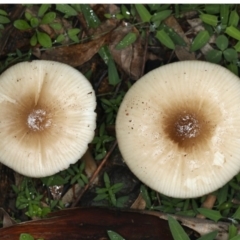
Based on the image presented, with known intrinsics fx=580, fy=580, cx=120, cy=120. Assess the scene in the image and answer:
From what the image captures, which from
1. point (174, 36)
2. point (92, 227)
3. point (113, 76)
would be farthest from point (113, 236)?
point (174, 36)

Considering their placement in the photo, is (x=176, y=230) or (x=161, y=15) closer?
(x=176, y=230)

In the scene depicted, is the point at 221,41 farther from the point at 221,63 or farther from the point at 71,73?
the point at 71,73

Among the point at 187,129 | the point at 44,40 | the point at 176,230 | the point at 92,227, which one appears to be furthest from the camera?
the point at 44,40

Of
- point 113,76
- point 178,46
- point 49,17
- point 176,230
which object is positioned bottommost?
point 176,230

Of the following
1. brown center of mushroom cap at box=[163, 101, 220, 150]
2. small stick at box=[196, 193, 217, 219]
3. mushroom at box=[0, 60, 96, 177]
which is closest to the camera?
brown center of mushroom cap at box=[163, 101, 220, 150]

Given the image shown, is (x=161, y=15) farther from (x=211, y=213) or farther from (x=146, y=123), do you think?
(x=211, y=213)

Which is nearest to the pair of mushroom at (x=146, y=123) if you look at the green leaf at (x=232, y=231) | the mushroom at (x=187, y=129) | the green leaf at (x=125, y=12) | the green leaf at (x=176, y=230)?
the mushroom at (x=187, y=129)

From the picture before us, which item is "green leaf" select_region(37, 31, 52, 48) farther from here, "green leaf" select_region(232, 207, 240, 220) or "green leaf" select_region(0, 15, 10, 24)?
"green leaf" select_region(232, 207, 240, 220)

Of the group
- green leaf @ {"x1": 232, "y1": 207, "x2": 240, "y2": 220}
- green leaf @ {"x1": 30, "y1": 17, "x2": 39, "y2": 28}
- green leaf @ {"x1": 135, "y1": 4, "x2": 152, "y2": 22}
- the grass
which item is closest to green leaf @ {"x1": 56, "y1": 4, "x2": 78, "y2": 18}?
the grass
